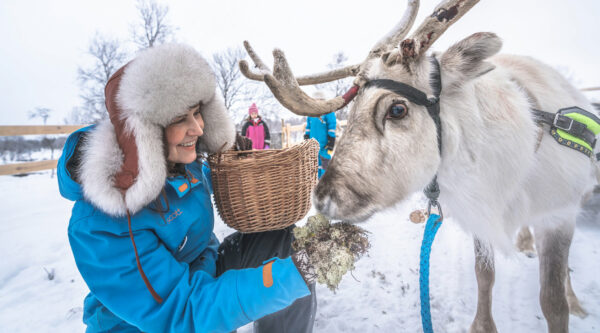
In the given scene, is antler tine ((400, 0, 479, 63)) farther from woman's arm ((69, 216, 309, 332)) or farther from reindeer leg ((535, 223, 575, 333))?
reindeer leg ((535, 223, 575, 333))

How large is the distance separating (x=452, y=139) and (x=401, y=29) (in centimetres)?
110

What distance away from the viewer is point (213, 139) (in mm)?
1938

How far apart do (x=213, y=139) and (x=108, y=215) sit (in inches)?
33.7

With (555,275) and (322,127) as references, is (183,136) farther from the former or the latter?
(322,127)

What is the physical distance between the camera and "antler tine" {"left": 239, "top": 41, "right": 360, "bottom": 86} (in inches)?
83.1

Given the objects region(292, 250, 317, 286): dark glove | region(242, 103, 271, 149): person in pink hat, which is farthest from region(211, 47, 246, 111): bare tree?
region(292, 250, 317, 286): dark glove

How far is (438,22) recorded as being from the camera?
1434 mm

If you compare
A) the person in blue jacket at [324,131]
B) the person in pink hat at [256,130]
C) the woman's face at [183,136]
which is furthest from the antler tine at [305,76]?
the person in pink hat at [256,130]

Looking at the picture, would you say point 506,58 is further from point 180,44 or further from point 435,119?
point 180,44

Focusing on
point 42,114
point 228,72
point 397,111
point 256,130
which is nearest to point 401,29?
point 397,111

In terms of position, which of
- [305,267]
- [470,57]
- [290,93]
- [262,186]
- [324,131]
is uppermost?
[470,57]

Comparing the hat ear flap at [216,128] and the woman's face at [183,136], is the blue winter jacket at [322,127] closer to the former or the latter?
the hat ear flap at [216,128]

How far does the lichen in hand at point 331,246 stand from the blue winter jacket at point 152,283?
122 mm

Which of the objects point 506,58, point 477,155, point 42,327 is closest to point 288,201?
point 477,155
